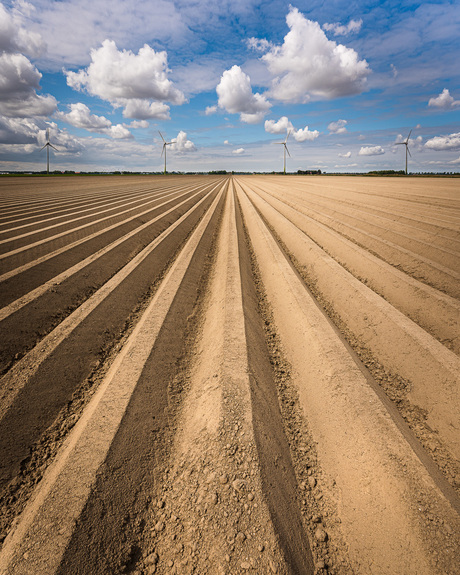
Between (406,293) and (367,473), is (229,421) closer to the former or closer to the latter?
(367,473)

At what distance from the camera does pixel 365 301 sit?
432 cm

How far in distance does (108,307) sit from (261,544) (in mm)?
3535

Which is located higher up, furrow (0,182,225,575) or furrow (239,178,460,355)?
furrow (239,178,460,355)

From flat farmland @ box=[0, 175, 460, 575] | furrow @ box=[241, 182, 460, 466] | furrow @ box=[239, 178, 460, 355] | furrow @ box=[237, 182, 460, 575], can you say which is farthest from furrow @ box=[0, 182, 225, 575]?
furrow @ box=[239, 178, 460, 355]

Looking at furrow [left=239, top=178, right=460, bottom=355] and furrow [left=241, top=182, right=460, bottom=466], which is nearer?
furrow [left=241, top=182, right=460, bottom=466]

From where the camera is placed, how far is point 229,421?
2273mm

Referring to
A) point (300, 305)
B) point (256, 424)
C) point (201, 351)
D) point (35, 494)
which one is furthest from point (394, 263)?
point (35, 494)

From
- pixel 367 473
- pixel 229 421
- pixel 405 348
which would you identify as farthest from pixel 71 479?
pixel 405 348

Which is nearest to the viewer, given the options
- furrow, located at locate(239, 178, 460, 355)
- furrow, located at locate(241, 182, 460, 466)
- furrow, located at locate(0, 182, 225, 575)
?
furrow, located at locate(0, 182, 225, 575)

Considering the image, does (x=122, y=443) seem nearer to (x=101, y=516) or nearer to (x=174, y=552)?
(x=101, y=516)

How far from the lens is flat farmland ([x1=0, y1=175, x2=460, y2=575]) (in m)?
1.62

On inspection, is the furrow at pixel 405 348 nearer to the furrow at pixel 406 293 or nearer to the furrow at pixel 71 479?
the furrow at pixel 406 293

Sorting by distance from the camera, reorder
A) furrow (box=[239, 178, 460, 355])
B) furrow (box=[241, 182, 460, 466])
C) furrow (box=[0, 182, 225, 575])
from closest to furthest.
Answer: furrow (box=[0, 182, 225, 575]) < furrow (box=[241, 182, 460, 466]) < furrow (box=[239, 178, 460, 355])

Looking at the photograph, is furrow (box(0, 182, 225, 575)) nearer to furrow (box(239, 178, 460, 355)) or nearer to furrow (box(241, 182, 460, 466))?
furrow (box(241, 182, 460, 466))
